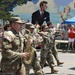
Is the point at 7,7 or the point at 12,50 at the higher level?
the point at 7,7

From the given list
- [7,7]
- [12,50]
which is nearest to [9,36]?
[12,50]

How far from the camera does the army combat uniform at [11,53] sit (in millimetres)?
5942

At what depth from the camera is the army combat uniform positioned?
594cm

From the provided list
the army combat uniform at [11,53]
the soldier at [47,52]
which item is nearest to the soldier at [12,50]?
the army combat uniform at [11,53]

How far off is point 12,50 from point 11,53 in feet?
0.23

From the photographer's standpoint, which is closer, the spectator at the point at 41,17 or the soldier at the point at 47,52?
the soldier at the point at 47,52

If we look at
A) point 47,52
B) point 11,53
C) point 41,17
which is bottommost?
point 47,52

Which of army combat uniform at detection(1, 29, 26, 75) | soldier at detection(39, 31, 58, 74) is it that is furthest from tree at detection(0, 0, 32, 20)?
army combat uniform at detection(1, 29, 26, 75)

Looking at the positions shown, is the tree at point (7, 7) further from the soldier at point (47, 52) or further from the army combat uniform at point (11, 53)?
the army combat uniform at point (11, 53)

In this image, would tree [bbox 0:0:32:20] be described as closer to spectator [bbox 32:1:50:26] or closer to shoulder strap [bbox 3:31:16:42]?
spectator [bbox 32:1:50:26]

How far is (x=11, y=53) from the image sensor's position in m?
5.94

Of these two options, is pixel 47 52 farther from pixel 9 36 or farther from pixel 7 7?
pixel 7 7

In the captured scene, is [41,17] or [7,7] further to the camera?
[7,7]

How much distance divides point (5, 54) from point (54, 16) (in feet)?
76.8
